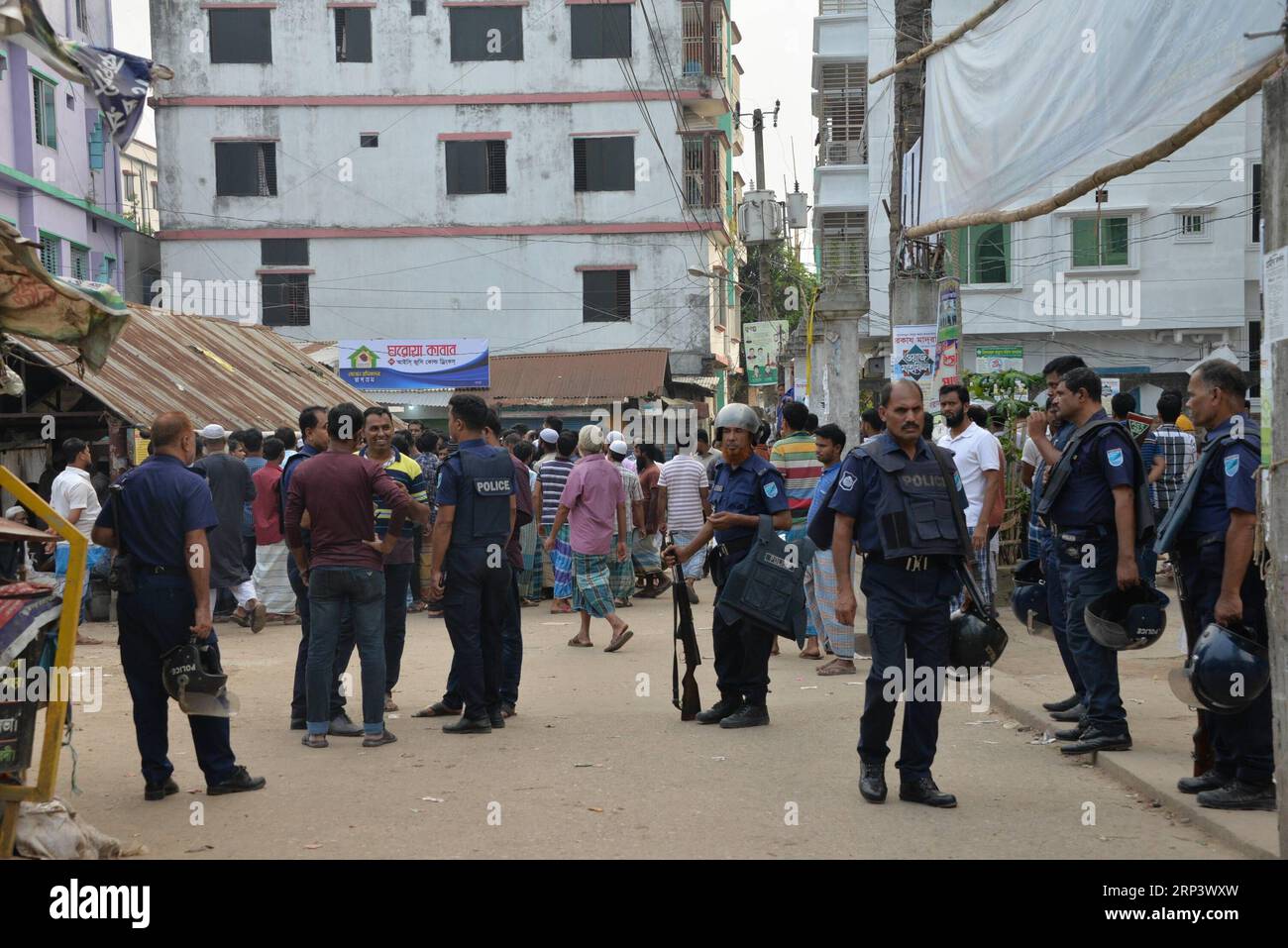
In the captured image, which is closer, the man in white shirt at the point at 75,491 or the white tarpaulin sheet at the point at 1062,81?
the white tarpaulin sheet at the point at 1062,81

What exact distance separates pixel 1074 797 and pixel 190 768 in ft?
16.0

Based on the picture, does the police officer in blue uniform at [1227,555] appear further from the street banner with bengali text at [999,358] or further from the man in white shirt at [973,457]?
the street banner with bengali text at [999,358]

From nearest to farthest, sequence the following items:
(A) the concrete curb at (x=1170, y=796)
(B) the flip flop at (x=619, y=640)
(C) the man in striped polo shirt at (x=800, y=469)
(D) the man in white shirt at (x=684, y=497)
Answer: (A) the concrete curb at (x=1170, y=796), (C) the man in striped polo shirt at (x=800, y=469), (B) the flip flop at (x=619, y=640), (D) the man in white shirt at (x=684, y=497)

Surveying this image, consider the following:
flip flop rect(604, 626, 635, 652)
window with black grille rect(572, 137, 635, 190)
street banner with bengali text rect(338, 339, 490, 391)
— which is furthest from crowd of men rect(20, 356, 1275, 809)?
window with black grille rect(572, 137, 635, 190)

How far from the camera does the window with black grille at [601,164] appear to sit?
125ft

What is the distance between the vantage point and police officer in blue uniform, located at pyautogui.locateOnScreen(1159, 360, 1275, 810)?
5926mm

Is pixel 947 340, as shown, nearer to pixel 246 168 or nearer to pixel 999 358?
pixel 999 358

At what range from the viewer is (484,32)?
125 ft

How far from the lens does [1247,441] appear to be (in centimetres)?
609

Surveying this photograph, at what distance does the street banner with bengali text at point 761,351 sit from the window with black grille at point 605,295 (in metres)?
11.2

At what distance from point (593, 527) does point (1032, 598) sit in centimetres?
527

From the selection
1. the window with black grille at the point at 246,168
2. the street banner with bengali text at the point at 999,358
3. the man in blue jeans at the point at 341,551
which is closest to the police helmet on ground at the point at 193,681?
the man in blue jeans at the point at 341,551
